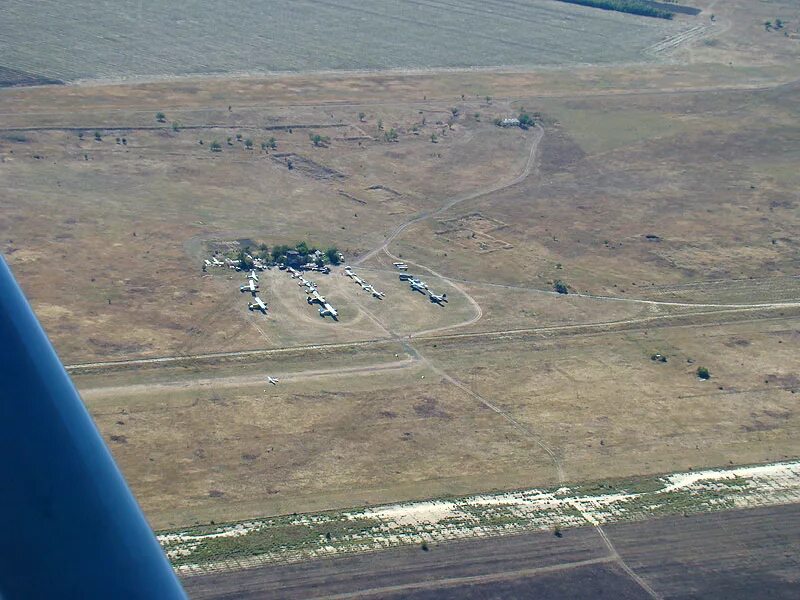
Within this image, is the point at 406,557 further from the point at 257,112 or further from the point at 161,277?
the point at 257,112

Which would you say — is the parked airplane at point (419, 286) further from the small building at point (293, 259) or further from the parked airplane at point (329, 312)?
the small building at point (293, 259)

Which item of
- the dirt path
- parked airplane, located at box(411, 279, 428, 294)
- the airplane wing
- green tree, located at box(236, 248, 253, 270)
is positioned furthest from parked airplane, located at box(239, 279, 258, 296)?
the airplane wing

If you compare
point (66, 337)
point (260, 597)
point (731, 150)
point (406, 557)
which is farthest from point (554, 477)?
point (731, 150)

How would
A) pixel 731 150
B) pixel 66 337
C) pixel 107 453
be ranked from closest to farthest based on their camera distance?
pixel 107 453 < pixel 66 337 < pixel 731 150

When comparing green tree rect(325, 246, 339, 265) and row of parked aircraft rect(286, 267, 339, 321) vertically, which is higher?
green tree rect(325, 246, 339, 265)

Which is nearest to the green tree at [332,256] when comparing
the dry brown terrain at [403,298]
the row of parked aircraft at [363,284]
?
the row of parked aircraft at [363,284]

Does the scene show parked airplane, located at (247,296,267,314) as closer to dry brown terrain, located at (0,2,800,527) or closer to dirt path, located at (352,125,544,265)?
dry brown terrain, located at (0,2,800,527)
